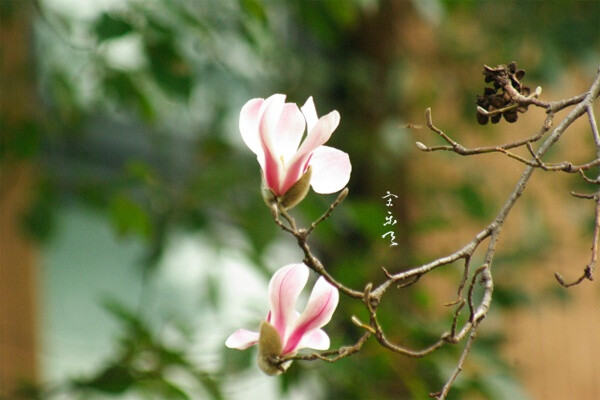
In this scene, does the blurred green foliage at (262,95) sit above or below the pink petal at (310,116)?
above

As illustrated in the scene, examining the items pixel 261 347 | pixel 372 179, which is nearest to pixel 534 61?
pixel 372 179

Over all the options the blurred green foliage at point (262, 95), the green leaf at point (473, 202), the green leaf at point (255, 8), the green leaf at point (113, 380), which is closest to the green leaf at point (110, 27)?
the blurred green foliage at point (262, 95)

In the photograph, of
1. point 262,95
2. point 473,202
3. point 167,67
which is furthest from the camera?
point 262,95

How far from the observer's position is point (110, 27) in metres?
1.05

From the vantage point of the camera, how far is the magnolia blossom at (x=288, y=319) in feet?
1.46

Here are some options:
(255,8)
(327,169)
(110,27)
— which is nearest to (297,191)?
(327,169)

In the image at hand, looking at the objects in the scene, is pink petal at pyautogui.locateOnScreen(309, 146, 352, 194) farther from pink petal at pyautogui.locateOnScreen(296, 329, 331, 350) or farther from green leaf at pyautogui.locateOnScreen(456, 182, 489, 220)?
green leaf at pyautogui.locateOnScreen(456, 182, 489, 220)

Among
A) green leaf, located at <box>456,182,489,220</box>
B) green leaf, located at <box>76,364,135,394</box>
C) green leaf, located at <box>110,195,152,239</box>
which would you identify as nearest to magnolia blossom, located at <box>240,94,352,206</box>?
green leaf, located at <box>76,364,135,394</box>

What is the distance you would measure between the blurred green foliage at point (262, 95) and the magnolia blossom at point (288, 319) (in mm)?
474

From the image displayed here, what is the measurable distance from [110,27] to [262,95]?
75 centimetres

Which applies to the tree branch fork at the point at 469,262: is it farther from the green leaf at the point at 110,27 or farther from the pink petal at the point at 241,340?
the green leaf at the point at 110,27

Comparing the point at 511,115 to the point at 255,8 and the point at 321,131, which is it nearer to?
the point at 321,131

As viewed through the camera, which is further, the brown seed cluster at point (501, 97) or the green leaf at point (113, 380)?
the green leaf at point (113, 380)

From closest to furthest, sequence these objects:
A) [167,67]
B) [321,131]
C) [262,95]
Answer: [321,131] → [167,67] → [262,95]
